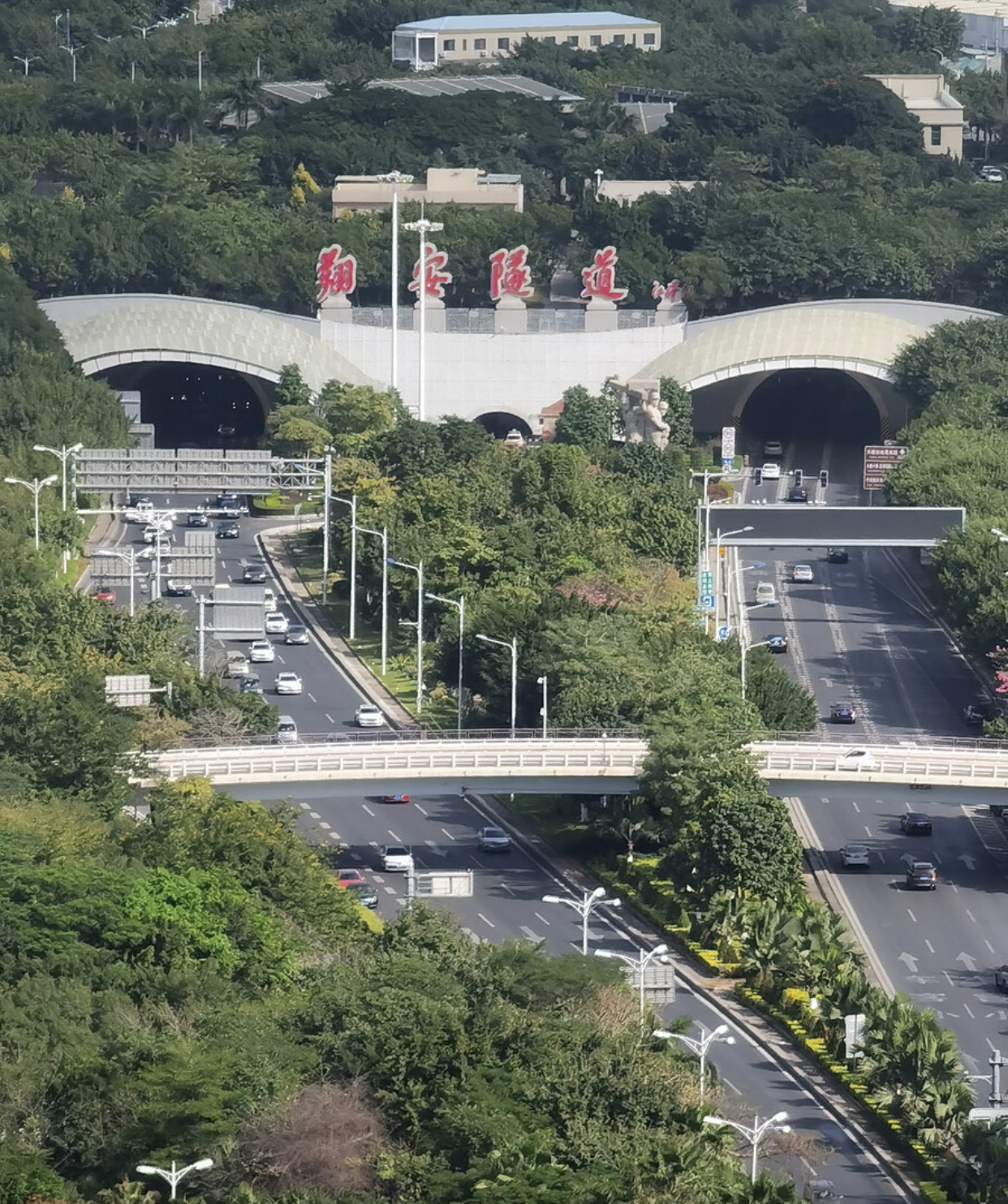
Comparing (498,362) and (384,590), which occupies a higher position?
(498,362)

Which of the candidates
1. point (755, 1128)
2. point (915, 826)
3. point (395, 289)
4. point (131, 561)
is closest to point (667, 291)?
point (395, 289)

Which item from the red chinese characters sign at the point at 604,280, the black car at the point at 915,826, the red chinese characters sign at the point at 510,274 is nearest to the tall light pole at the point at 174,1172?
the black car at the point at 915,826

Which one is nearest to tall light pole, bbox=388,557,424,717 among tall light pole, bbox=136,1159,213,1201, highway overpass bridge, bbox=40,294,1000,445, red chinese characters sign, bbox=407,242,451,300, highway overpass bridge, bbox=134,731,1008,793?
highway overpass bridge, bbox=134,731,1008,793

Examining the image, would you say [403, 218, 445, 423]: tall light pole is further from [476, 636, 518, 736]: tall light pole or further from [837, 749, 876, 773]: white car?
[837, 749, 876, 773]: white car

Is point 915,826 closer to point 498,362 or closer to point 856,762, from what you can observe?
point 856,762

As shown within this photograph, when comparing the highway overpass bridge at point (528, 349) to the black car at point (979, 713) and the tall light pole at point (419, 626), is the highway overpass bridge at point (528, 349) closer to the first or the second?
the tall light pole at point (419, 626)

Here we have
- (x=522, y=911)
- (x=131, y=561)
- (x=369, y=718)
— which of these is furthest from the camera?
(x=131, y=561)
